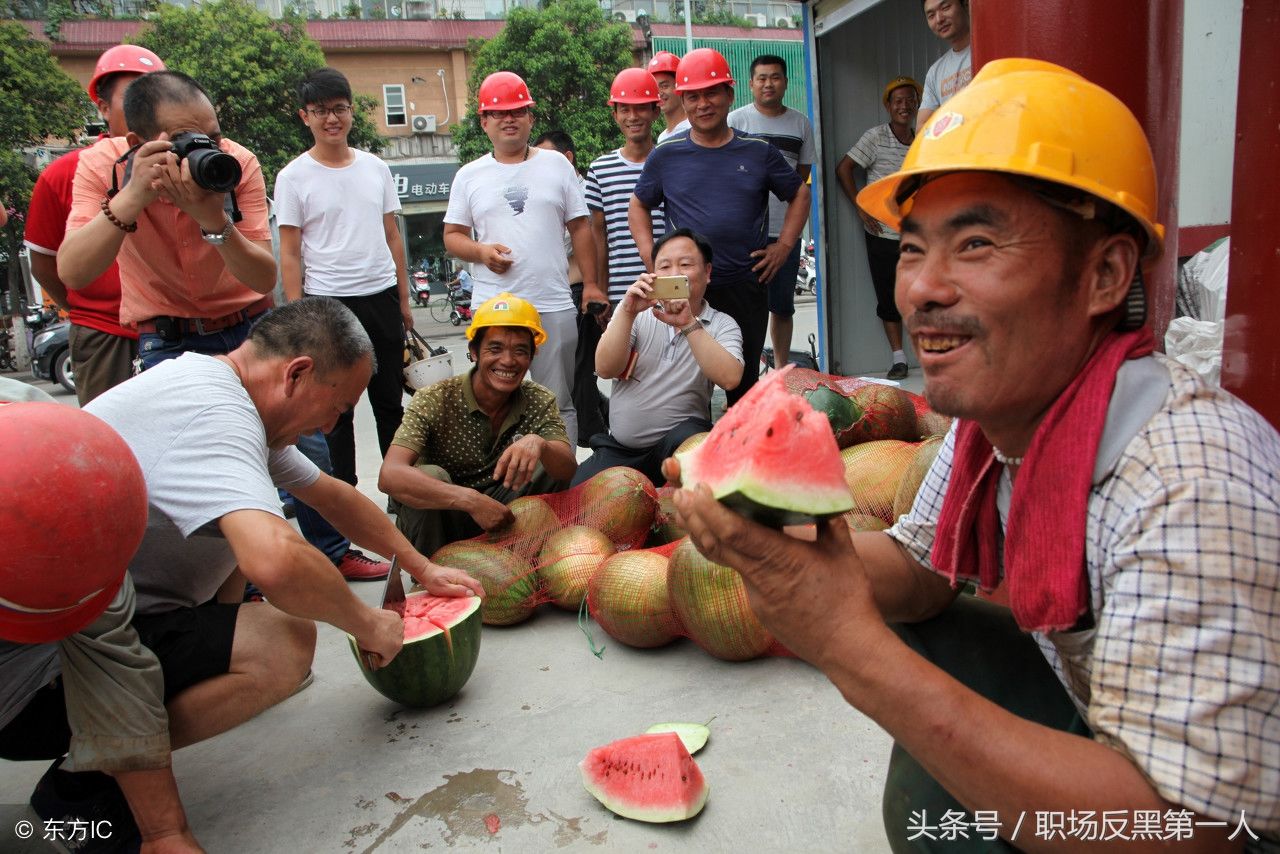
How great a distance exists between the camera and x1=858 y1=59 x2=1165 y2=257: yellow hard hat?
139 cm

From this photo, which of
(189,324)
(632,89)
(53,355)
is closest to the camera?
(189,324)

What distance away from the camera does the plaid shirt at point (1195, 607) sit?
3.80 ft

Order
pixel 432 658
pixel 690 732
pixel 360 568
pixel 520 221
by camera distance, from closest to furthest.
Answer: pixel 690 732 → pixel 432 658 → pixel 360 568 → pixel 520 221

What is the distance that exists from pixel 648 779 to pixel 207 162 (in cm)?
255

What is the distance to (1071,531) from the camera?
53.9 inches

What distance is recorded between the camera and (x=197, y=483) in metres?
2.44

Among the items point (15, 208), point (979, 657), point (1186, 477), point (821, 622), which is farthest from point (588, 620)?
point (15, 208)

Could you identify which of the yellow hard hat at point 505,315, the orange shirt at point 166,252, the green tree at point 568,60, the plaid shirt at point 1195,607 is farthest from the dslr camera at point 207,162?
the green tree at point 568,60

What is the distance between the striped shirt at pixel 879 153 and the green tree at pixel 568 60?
18098 millimetres

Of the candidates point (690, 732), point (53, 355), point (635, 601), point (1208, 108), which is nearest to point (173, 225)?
point (635, 601)

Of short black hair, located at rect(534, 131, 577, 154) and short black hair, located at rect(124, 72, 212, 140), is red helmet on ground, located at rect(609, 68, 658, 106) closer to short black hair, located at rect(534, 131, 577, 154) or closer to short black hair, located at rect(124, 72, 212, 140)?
short black hair, located at rect(534, 131, 577, 154)

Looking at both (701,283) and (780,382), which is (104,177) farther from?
(780,382)

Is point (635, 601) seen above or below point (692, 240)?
below

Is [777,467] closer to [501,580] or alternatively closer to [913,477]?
[913,477]
